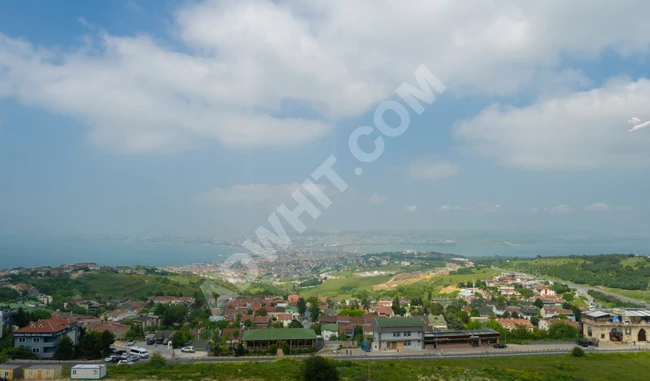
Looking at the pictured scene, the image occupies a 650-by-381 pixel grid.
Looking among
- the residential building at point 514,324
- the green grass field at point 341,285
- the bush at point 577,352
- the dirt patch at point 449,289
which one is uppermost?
the bush at point 577,352

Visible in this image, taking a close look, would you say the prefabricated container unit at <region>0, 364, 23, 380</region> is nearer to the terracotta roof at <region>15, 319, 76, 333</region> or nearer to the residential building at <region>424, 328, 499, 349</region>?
the terracotta roof at <region>15, 319, 76, 333</region>

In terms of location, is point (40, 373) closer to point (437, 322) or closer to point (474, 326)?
point (437, 322)

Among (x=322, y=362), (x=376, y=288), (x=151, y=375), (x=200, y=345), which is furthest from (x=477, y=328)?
(x=376, y=288)

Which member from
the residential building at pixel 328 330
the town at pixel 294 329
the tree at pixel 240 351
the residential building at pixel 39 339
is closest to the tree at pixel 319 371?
the town at pixel 294 329

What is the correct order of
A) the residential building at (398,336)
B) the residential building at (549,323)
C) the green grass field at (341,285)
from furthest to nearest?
the green grass field at (341,285) < the residential building at (549,323) < the residential building at (398,336)

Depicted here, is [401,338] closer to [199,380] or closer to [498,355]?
[498,355]

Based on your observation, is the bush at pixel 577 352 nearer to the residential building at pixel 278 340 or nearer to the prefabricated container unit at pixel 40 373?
the residential building at pixel 278 340

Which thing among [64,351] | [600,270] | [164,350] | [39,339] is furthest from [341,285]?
[64,351]
